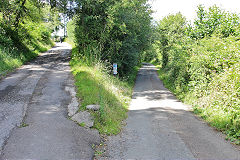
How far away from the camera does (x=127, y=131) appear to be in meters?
6.46

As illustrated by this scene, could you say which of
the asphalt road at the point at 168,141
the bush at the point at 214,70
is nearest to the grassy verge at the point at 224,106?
the bush at the point at 214,70

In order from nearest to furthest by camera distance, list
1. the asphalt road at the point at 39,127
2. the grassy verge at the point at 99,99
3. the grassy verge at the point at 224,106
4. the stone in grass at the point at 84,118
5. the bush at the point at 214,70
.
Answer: the asphalt road at the point at 39,127 < the stone in grass at the point at 84,118 < the grassy verge at the point at 99,99 < the grassy verge at the point at 224,106 < the bush at the point at 214,70

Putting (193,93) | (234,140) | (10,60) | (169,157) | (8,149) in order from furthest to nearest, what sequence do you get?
(10,60), (193,93), (234,140), (169,157), (8,149)

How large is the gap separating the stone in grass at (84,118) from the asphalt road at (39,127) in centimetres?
26

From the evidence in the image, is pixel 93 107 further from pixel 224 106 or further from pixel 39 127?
pixel 224 106

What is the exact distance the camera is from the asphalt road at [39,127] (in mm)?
4027

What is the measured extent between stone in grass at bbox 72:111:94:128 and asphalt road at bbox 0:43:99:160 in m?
0.26

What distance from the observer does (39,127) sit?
5.05m

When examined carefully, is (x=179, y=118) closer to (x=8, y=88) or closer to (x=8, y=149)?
(x=8, y=149)

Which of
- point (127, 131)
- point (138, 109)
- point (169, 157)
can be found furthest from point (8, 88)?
point (169, 157)

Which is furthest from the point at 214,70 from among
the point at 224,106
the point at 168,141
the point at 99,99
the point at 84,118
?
the point at 84,118

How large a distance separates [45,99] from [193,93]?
847cm

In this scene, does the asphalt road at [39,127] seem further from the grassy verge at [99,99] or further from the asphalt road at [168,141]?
the asphalt road at [168,141]

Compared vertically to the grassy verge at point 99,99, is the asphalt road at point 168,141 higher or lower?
lower
